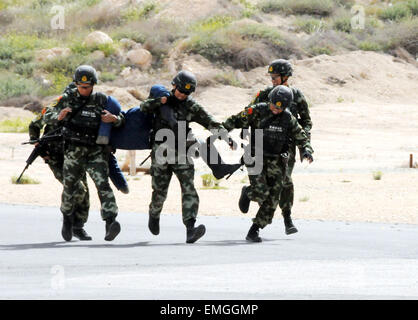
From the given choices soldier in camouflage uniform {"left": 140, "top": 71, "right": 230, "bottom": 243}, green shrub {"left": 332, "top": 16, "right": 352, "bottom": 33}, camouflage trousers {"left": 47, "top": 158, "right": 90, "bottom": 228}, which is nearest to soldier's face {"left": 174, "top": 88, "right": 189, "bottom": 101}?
soldier in camouflage uniform {"left": 140, "top": 71, "right": 230, "bottom": 243}

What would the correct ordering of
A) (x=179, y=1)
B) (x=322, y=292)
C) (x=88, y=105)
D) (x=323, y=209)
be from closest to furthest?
1. (x=322, y=292)
2. (x=88, y=105)
3. (x=323, y=209)
4. (x=179, y=1)

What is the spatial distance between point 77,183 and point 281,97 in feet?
7.81

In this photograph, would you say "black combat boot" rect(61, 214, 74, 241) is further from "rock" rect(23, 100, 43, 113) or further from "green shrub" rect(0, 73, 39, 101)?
"green shrub" rect(0, 73, 39, 101)

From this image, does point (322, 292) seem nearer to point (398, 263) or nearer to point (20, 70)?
point (398, 263)

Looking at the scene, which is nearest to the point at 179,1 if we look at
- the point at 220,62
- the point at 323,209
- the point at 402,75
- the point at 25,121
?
the point at 220,62

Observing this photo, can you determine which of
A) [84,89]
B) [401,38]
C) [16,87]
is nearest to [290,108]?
[84,89]

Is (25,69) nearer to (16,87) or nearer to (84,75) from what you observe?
(16,87)

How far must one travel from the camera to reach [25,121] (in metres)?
38.1

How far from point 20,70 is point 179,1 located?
496 inches

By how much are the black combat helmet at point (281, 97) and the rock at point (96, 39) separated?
37.7 m

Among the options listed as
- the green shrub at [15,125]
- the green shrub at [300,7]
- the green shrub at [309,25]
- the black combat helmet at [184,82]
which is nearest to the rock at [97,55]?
the green shrub at [15,125]

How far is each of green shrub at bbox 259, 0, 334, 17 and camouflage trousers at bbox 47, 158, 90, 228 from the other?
4412cm

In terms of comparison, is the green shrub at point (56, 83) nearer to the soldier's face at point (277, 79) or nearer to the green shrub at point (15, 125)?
the green shrub at point (15, 125)

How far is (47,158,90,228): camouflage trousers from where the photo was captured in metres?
10.6
